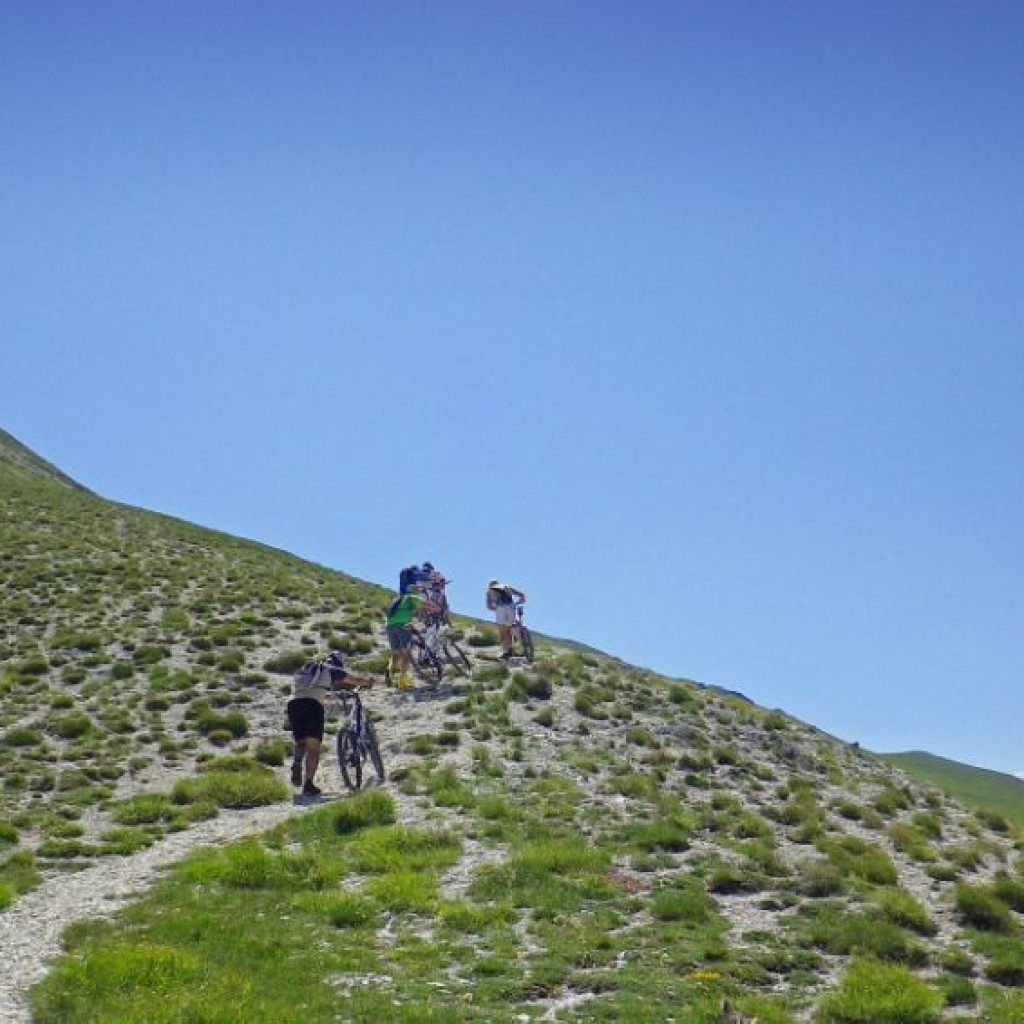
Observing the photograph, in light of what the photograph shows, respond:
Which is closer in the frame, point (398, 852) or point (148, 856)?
point (398, 852)

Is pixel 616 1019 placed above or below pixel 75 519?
below

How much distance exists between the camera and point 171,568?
2007 inches

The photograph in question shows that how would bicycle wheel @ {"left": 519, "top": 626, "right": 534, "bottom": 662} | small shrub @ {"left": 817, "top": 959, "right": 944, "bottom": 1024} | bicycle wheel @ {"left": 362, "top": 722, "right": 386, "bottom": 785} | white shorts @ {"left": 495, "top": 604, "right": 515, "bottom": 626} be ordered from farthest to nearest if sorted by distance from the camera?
bicycle wheel @ {"left": 519, "top": 626, "right": 534, "bottom": 662} < white shorts @ {"left": 495, "top": 604, "right": 515, "bottom": 626} < bicycle wheel @ {"left": 362, "top": 722, "right": 386, "bottom": 785} < small shrub @ {"left": 817, "top": 959, "right": 944, "bottom": 1024}

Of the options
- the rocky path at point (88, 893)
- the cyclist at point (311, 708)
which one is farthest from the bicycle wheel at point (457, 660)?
the cyclist at point (311, 708)

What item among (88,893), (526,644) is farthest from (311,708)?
(526,644)

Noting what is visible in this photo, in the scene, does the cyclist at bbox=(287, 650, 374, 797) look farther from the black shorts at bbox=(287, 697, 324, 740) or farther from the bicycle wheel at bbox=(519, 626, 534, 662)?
the bicycle wheel at bbox=(519, 626, 534, 662)

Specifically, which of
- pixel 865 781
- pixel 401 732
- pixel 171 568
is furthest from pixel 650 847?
pixel 171 568

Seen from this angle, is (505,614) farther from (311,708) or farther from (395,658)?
(311,708)

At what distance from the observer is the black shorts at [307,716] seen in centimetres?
2422

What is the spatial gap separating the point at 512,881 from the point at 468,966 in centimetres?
307

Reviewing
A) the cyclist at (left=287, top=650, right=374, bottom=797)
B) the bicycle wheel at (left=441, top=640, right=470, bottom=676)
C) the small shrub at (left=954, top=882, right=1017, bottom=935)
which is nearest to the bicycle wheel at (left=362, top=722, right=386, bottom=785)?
the cyclist at (left=287, top=650, right=374, bottom=797)

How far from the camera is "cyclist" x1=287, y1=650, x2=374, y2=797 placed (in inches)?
952

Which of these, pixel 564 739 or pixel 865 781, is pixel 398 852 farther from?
pixel 865 781

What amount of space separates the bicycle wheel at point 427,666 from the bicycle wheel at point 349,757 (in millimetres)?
9079
